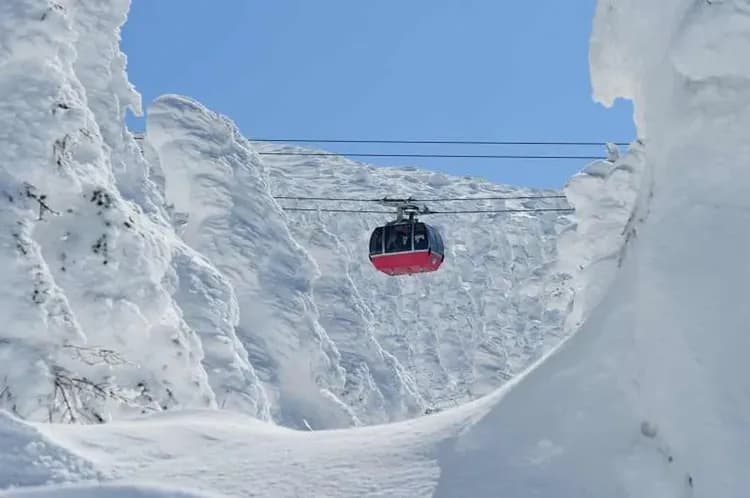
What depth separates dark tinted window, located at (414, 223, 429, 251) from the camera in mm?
25266

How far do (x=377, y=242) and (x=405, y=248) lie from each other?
75 cm

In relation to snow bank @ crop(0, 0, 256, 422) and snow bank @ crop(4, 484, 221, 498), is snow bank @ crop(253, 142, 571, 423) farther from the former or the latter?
snow bank @ crop(4, 484, 221, 498)

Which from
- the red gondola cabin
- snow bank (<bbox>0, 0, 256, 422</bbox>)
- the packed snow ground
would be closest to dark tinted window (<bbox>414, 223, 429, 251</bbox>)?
the red gondola cabin

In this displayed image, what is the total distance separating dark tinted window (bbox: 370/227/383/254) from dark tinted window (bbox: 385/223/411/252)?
0.14 m

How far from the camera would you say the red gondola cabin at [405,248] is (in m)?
25.3

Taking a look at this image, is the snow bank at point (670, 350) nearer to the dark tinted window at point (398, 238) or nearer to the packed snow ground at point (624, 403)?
the packed snow ground at point (624, 403)

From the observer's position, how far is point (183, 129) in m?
33.0

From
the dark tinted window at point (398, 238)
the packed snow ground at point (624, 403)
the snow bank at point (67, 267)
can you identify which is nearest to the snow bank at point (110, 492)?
the packed snow ground at point (624, 403)

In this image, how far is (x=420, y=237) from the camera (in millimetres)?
25344

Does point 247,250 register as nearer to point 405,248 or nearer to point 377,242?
point 377,242

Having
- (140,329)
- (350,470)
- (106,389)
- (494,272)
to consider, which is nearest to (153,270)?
(140,329)

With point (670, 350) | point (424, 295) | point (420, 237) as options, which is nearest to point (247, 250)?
point (420, 237)

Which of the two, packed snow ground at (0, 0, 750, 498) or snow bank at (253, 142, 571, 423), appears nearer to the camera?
packed snow ground at (0, 0, 750, 498)

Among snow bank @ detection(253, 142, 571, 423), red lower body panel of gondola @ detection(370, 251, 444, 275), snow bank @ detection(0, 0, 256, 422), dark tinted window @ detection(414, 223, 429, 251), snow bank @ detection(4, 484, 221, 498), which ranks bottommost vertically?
snow bank @ detection(4, 484, 221, 498)
